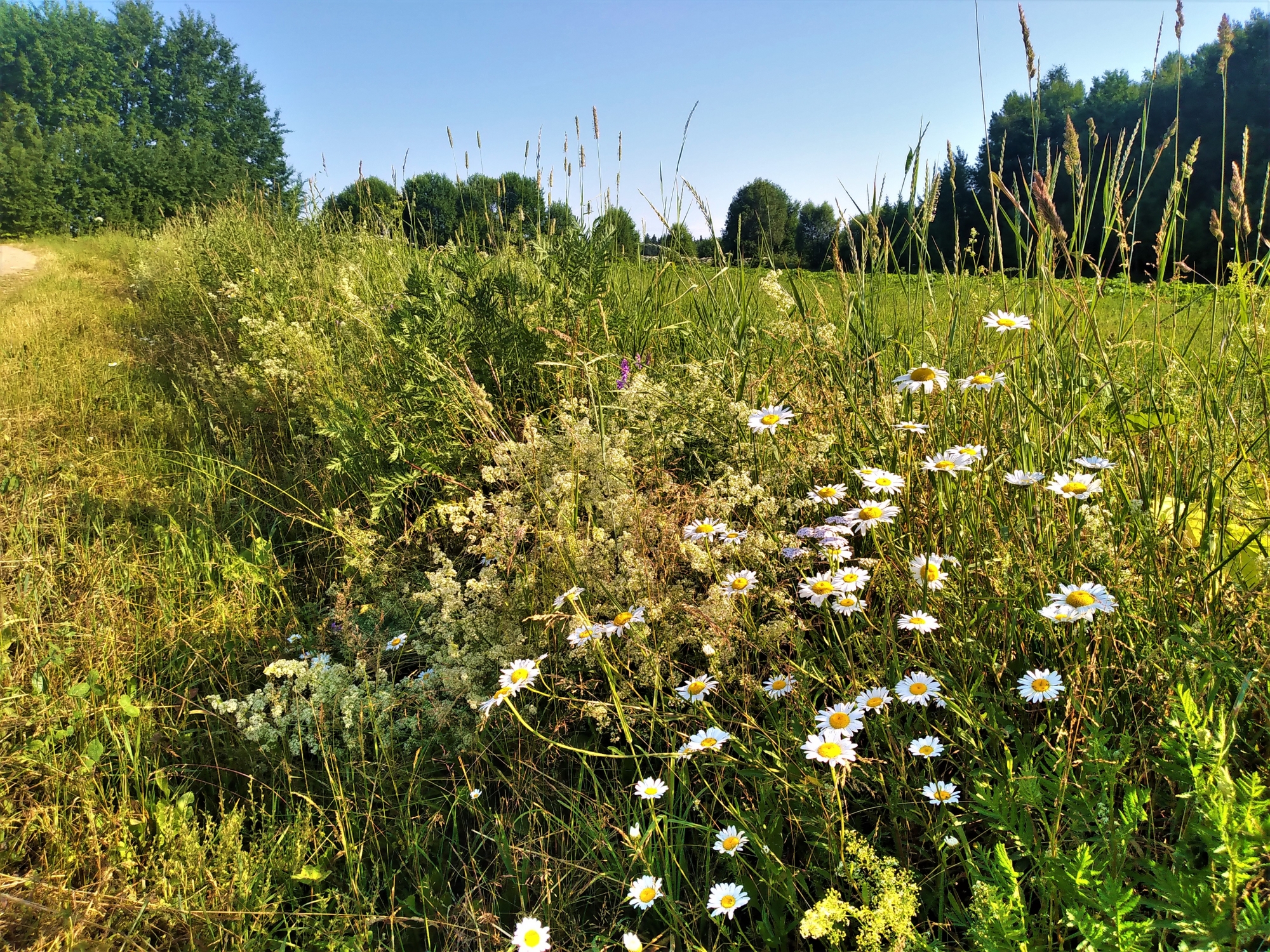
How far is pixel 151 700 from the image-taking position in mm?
2107

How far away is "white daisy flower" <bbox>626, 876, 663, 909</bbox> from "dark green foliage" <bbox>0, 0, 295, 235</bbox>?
16.8 metres

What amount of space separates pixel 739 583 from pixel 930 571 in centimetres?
36

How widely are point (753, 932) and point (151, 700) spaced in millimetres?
1822

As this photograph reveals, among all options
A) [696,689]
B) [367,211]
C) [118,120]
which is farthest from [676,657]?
[118,120]

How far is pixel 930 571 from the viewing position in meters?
1.33

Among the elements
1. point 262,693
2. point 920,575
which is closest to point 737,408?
point 920,575

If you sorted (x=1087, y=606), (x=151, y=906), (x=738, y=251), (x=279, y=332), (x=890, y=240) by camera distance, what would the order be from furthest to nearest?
(x=279, y=332) < (x=738, y=251) < (x=890, y=240) < (x=151, y=906) < (x=1087, y=606)

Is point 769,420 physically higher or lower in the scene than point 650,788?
higher

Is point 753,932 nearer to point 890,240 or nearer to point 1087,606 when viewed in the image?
point 1087,606

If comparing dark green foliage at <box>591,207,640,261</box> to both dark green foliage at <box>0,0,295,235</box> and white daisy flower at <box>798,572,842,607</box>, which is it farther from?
dark green foliage at <box>0,0,295,235</box>

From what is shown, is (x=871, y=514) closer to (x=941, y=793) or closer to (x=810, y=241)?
(x=941, y=793)

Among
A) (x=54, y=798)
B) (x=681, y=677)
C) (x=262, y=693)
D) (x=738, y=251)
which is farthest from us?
(x=738, y=251)

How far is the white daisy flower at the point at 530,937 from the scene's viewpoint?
115 centimetres

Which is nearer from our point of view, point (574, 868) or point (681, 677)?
point (574, 868)
